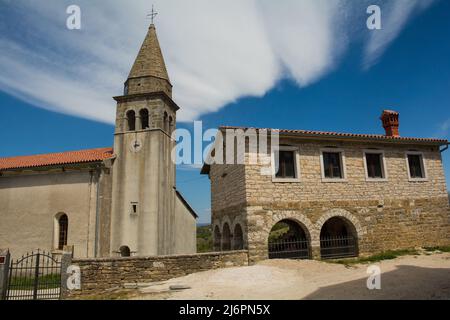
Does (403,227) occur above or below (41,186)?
below

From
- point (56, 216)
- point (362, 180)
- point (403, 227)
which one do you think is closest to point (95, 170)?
point (56, 216)

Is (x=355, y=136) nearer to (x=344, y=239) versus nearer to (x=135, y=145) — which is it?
(x=344, y=239)

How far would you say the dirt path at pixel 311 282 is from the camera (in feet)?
25.8

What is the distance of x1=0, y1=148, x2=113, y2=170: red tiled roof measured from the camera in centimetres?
1777

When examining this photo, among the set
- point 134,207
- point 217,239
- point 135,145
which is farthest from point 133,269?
point 135,145

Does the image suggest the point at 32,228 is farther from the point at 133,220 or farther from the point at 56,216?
the point at 133,220

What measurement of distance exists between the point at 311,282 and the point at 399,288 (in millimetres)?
2394

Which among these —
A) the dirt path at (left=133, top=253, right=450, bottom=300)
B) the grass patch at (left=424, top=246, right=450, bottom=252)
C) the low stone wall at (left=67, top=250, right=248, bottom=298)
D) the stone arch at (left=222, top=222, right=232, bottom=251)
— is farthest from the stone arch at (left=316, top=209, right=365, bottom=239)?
the low stone wall at (left=67, top=250, right=248, bottom=298)

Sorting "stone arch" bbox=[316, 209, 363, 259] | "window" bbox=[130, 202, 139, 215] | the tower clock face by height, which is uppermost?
the tower clock face

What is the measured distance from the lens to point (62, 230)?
57.1 feet

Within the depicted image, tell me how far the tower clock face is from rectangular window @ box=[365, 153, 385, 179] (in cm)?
1196

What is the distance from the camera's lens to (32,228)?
17422 mm

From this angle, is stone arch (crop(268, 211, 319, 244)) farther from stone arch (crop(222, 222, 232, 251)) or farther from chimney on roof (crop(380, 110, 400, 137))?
chimney on roof (crop(380, 110, 400, 137))

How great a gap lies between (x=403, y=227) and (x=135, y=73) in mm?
16827
